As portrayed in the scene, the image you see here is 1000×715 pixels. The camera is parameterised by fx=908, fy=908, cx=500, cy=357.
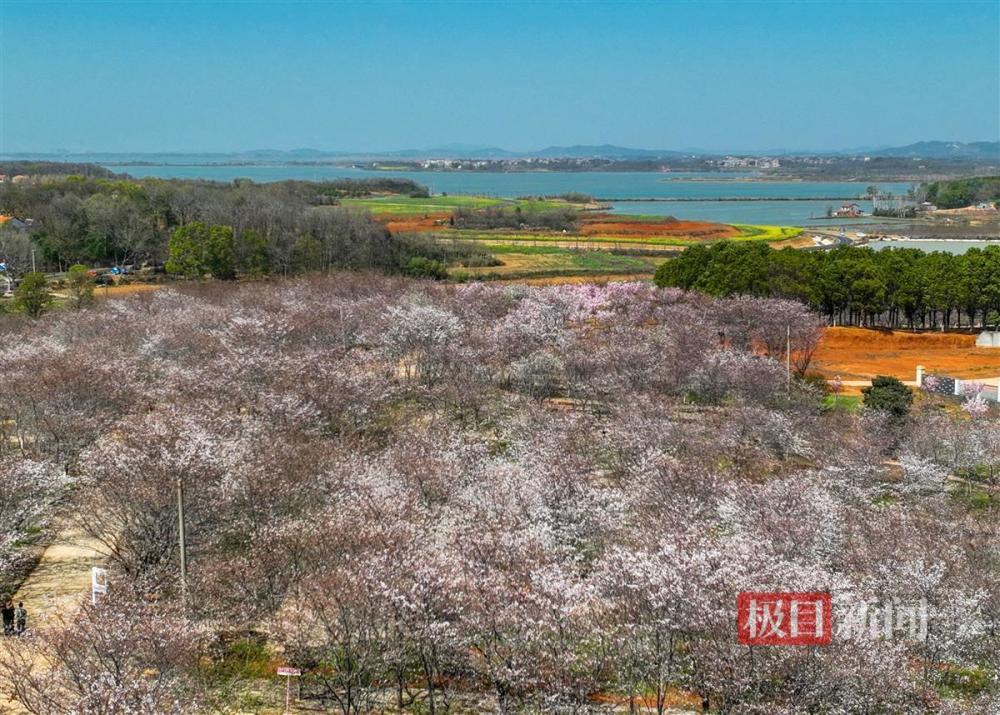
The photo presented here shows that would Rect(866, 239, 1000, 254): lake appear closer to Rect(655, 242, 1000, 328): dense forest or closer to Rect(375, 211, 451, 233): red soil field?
Rect(655, 242, 1000, 328): dense forest

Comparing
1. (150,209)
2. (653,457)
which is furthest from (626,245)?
(653,457)

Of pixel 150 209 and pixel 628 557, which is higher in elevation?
pixel 150 209

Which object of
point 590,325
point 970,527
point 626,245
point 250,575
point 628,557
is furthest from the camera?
point 626,245

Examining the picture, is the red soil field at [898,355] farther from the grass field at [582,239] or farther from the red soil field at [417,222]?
the red soil field at [417,222]

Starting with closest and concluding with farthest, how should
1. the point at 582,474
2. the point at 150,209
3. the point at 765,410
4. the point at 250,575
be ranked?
1. the point at 250,575
2. the point at 582,474
3. the point at 765,410
4. the point at 150,209

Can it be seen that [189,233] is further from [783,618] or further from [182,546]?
[783,618]

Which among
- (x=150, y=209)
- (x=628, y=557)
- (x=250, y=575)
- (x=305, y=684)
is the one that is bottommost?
(x=305, y=684)

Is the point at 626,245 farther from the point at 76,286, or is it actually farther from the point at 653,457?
the point at 653,457

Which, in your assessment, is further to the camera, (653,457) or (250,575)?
(653,457)
